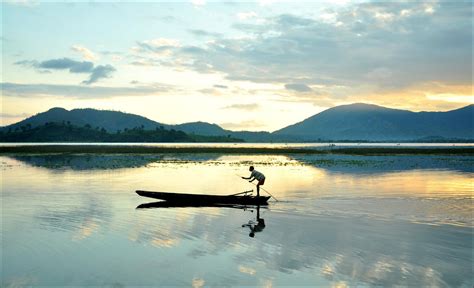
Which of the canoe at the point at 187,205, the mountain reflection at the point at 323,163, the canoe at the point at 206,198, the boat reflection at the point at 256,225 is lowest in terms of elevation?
the boat reflection at the point at 256,225

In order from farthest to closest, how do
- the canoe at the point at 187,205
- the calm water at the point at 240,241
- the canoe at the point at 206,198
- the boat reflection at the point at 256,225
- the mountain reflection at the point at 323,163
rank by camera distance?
the mountain reflection at the point at 323,163, the canoe at the point at 206,198, the canoe at the point at 187,205, the boat reflection at the point at 256,225, the calm water at the point at 240,241

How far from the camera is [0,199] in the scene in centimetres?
2930

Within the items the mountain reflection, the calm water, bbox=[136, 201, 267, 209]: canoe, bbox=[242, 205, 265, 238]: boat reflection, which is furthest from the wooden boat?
the mountain reflection

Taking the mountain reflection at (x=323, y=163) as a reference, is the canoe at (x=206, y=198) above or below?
below

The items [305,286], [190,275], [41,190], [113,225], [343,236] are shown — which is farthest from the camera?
[41,190]

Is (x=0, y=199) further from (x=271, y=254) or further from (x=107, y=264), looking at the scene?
(x=271, y=254)

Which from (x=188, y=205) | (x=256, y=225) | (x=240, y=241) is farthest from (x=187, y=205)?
(x=240, y=241)

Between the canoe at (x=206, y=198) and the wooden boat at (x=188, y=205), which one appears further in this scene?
the canoe at (x=206, y=198)

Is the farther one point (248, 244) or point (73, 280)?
point (248, 244)

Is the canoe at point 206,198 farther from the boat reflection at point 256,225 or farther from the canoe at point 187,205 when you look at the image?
the boat reflection at point 256,225

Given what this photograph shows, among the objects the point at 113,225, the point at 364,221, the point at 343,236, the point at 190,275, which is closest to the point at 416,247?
the point at 343,236

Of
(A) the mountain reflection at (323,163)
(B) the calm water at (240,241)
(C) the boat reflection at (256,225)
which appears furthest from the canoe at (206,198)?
(A) the mountain reflection at (323,163)

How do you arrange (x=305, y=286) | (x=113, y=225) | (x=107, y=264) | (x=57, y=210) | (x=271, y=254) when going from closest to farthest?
(x=305, y=286), (x=107, y=264), (x=271, y=254), (x=113, y=225), (x=57, y=210)

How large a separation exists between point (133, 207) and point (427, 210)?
17.4 meters
